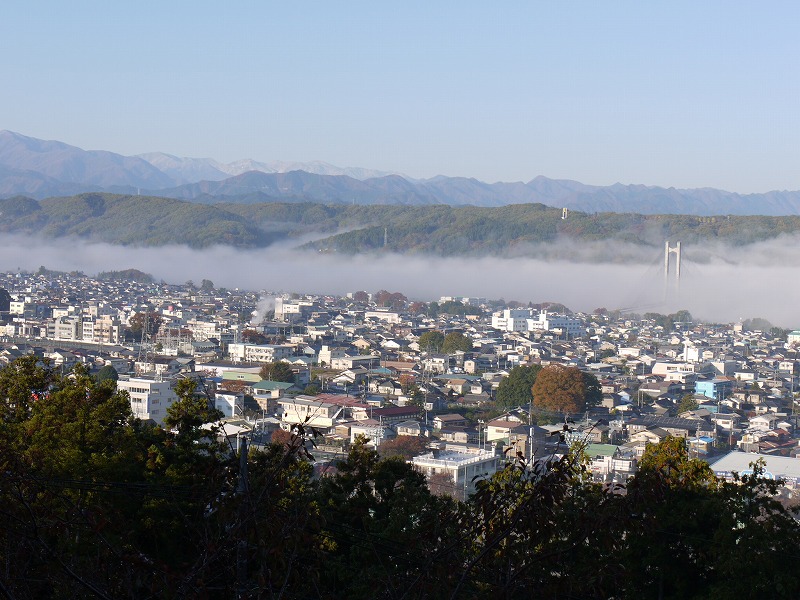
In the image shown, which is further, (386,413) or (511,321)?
(511,321)

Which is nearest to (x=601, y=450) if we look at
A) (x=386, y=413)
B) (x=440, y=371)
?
(x=386, y=413)

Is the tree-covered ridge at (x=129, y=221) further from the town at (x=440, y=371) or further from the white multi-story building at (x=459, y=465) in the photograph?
the white multi-story building at (x=459, y=465)

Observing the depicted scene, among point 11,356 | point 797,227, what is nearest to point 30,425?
point 11,356

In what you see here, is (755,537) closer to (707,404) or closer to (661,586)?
(661,586)

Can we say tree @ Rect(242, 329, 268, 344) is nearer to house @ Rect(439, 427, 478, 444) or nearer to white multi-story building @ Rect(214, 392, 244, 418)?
white multi-story building @ Rect(214, 392, 244, 418)

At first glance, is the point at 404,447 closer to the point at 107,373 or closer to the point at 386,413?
the point at 386,413

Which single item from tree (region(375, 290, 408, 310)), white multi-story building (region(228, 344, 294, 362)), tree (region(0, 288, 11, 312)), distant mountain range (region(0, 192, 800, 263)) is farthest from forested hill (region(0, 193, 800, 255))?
white multi-story building (region(228, 344, 294, 362))

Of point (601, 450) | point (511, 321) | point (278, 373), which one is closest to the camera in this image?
point (601, 450)
